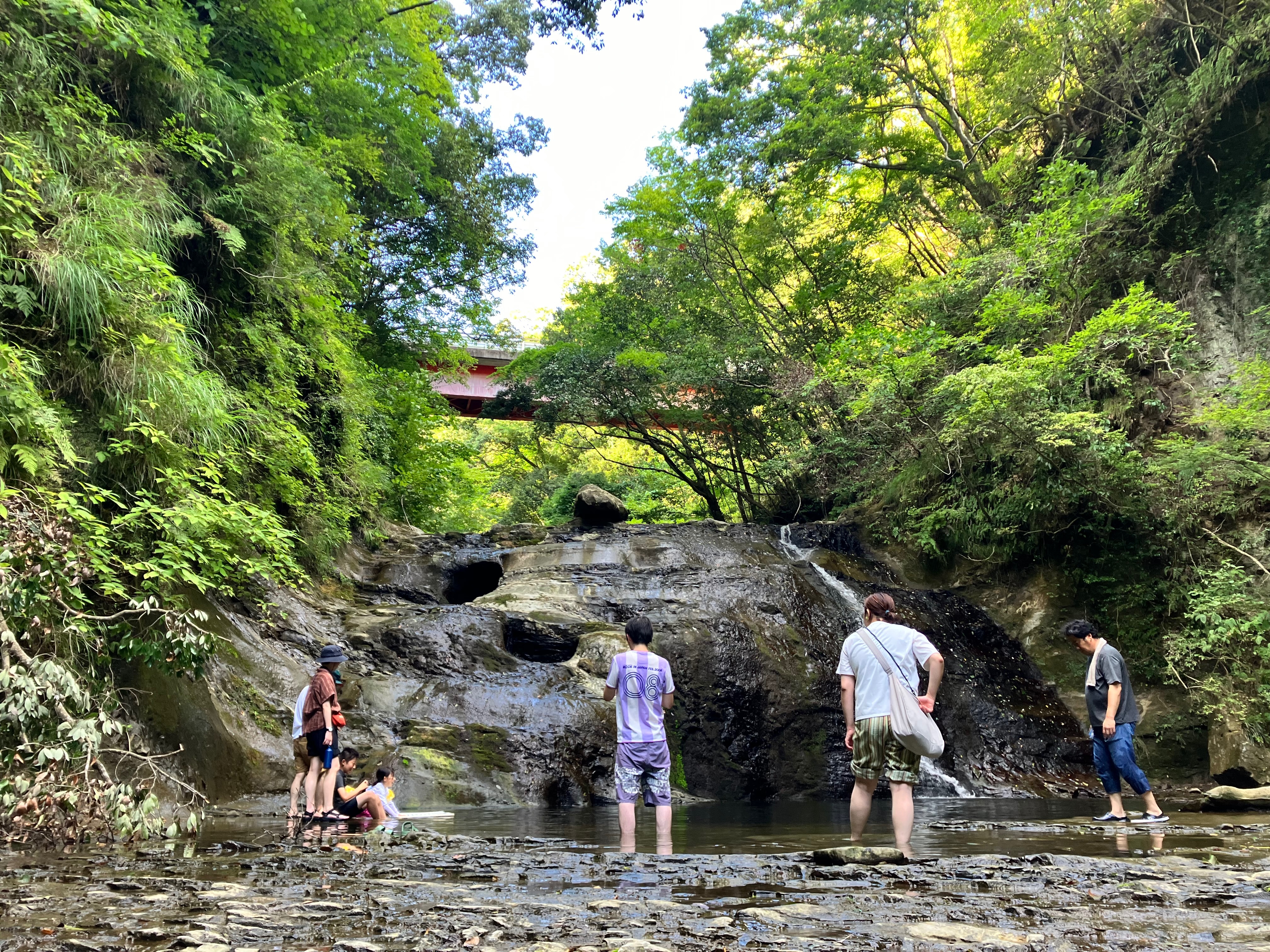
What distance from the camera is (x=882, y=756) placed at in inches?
204

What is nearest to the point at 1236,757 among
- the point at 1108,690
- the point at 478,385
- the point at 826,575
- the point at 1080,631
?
the point at 1108,690

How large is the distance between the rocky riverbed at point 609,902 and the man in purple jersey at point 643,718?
92cm

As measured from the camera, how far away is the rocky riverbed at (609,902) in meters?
2.65

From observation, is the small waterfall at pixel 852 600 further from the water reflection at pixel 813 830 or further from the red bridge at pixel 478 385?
the red bridge at pixel 478 385

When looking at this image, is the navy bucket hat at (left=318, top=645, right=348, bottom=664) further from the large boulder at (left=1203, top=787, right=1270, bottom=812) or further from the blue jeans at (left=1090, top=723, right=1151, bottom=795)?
the large boulder at (left=1203, top=787, right=1270, bottom=812)

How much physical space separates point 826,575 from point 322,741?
10591mm

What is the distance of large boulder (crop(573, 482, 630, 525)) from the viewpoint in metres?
20.3

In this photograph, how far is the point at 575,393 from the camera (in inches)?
877

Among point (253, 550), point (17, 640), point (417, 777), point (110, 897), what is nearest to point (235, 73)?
point (253, 550)

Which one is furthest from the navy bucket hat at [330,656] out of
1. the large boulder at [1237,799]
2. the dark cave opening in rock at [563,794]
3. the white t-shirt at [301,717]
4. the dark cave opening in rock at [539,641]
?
the large boulder at [1237,799]

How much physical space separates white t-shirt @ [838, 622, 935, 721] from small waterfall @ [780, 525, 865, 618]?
6810mm

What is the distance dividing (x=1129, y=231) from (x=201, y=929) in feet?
54.9

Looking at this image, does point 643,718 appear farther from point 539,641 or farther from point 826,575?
point 826,575

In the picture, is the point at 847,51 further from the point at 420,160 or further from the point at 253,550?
the point at 253,550
